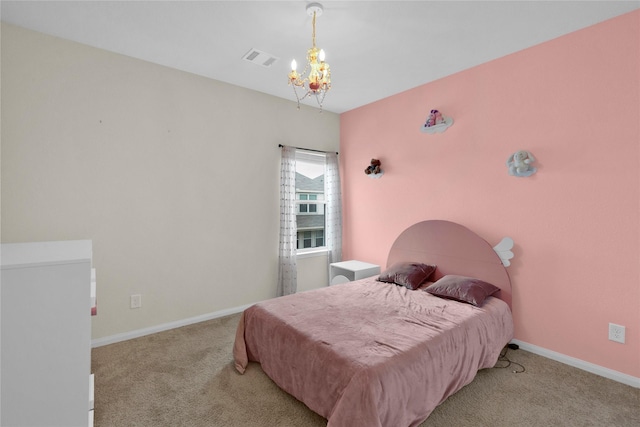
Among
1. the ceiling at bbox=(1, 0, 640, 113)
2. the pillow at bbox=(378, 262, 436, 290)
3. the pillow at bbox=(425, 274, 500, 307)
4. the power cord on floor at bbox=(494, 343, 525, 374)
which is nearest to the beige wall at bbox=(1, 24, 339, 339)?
the ceiling at bbox=(1, 0, 640, 113)

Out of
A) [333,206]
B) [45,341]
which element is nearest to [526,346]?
[333,206]

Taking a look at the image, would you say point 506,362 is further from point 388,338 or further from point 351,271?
point 351,271

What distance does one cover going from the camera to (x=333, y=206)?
14.8 ft

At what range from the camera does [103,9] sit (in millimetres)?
2229

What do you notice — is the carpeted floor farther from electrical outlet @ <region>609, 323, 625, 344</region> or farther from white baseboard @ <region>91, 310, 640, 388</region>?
electrical outlet @ <region>609, 323, 625, 344</region>

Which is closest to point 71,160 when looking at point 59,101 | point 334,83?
point 59,101

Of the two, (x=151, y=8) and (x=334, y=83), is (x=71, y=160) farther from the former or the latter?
(x=334, y=83)

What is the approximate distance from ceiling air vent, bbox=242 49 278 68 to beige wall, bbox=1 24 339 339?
0.72m

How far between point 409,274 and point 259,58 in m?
2.62

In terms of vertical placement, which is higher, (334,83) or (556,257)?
(334,83)

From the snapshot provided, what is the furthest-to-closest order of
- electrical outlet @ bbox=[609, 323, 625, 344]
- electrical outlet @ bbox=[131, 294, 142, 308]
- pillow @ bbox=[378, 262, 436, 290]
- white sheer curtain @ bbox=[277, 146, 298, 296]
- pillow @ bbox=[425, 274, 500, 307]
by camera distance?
white sheer curtain @ bbox=[277, 146, 298, 296] < pillow @ bbox=[378, 262, 436, 290] < electrical outlet @ bbox=[131, 294, 142, 308] < pillow @ bbox=[425, 274, 500, 307] < electrical outlet @ bbox=[609, 323, 625, 344]

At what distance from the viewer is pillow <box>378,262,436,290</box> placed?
3145 millimetres

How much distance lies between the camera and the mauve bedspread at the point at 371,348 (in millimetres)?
1621

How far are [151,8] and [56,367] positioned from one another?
2.34m
